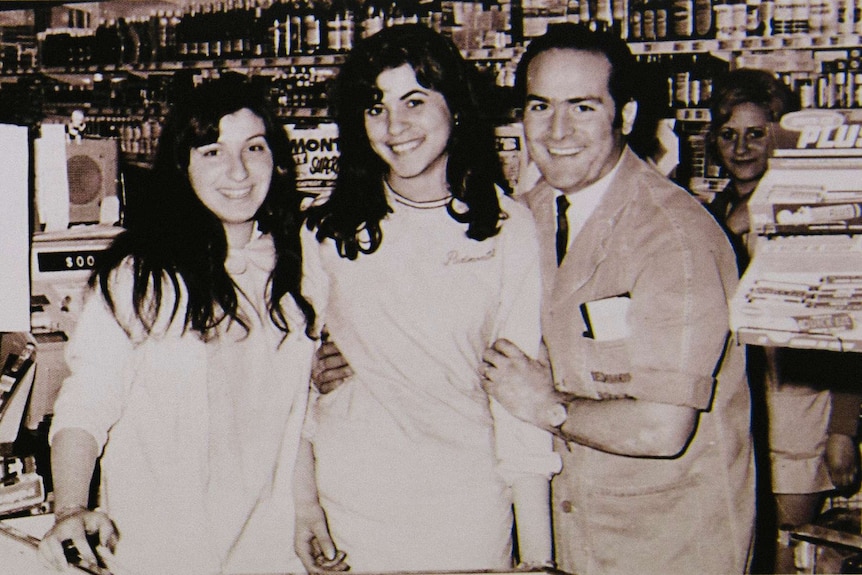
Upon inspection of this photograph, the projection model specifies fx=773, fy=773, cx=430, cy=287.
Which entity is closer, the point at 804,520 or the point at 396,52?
the point at 396,52

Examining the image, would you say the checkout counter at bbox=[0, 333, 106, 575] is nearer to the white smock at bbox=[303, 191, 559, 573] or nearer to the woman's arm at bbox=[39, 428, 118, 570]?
the woman's arm at bbox=[39, 428, 118, 570]

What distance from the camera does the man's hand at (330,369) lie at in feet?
5.61

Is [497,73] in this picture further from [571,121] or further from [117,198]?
[117,198]

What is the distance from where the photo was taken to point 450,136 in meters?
1.75

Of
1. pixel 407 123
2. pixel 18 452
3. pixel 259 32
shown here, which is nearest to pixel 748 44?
pixel 407 123

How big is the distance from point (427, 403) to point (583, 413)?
0.34 m

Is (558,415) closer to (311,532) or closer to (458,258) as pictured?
(458,258)

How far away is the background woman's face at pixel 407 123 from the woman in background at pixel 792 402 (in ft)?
3.13

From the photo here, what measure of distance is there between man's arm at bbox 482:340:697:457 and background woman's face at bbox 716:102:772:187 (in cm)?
84

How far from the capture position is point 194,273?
1.69 metres

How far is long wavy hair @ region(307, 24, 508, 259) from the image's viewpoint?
1695mm

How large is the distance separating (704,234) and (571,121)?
0.38 m

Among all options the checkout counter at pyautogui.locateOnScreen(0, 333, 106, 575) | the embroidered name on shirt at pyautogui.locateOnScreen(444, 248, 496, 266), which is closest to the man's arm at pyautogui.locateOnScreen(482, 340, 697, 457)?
the embroidered name on shirt at pyautogui.locateOnScreen(444, 248, 496, 266)

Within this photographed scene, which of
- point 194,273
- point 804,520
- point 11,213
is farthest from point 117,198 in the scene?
point 804,520
